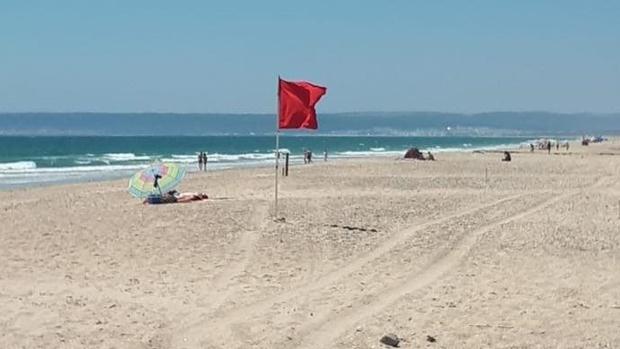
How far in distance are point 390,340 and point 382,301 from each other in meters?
1.77

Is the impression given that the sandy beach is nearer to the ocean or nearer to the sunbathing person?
the sunbathing person

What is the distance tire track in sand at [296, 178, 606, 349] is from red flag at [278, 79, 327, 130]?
327cm

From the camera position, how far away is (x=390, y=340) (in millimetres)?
7848

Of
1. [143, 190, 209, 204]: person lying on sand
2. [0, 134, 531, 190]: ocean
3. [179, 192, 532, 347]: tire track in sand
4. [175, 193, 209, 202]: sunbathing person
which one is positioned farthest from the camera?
[0, 134, 531, 190]: ocean

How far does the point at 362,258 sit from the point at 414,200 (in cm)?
861

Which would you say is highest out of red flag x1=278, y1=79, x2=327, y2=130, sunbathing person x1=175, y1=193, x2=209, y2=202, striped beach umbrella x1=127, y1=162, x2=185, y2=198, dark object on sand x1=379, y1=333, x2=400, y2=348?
red flag x1=278, y1=79, x2=327, y2=130

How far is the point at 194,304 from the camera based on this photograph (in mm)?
9469

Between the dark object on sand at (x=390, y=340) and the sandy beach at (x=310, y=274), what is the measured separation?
0.08 metres

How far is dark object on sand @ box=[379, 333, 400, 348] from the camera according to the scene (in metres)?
7.82

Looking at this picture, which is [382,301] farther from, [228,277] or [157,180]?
[157,180]

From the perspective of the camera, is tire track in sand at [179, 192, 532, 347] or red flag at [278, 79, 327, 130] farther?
red flag at [278, 79, 327, 130]

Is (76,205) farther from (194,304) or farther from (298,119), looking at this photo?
(194,304)

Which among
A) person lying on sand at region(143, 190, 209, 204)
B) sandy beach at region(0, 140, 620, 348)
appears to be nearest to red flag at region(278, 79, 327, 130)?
sandy beach at region(0, 140, 620, 348)

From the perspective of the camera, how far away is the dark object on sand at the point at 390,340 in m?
7.82
